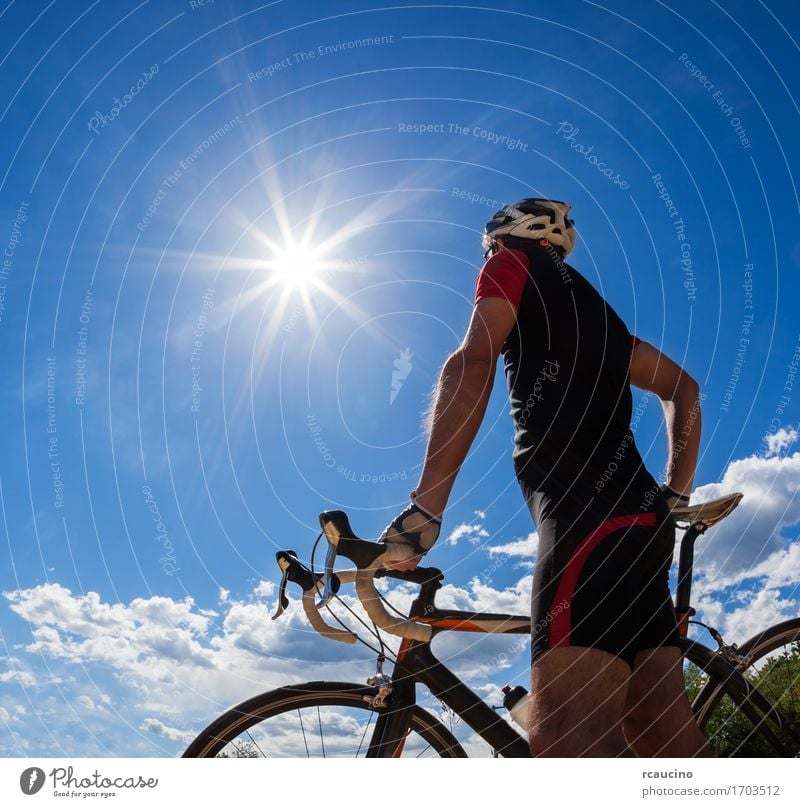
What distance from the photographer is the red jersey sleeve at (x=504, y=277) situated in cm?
221

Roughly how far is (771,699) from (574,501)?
335 centimetres

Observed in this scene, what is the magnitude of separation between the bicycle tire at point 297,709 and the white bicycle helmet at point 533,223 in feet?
6.99

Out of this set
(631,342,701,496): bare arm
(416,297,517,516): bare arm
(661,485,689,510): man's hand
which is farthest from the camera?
(661,485,689,510): man's hand

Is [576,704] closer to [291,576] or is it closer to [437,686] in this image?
[291,576]

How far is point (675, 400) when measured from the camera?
2867 millimetres

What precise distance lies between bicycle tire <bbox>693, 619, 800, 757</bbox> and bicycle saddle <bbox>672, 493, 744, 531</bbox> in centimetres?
84

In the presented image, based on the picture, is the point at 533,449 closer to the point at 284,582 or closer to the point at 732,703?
the point at 284,582

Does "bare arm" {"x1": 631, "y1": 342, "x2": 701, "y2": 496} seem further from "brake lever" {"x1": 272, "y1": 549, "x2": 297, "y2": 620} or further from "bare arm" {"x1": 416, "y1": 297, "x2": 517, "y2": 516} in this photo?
"brake lever" {"x1": 272, "y1": 549, "x2": 297, "y2": 620}

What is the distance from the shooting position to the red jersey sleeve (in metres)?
2.21

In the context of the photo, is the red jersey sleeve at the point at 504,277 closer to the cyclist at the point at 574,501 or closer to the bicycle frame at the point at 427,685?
the cyclist at the point at 574,501

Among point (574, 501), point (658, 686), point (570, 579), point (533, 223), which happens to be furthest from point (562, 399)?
point (658, 686)

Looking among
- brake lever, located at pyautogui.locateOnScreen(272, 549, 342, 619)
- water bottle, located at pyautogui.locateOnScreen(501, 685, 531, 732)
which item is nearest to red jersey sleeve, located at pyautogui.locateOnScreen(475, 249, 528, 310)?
brake lever, located at pyautogui.locateOnScreen(272, 549, 342, 619)
